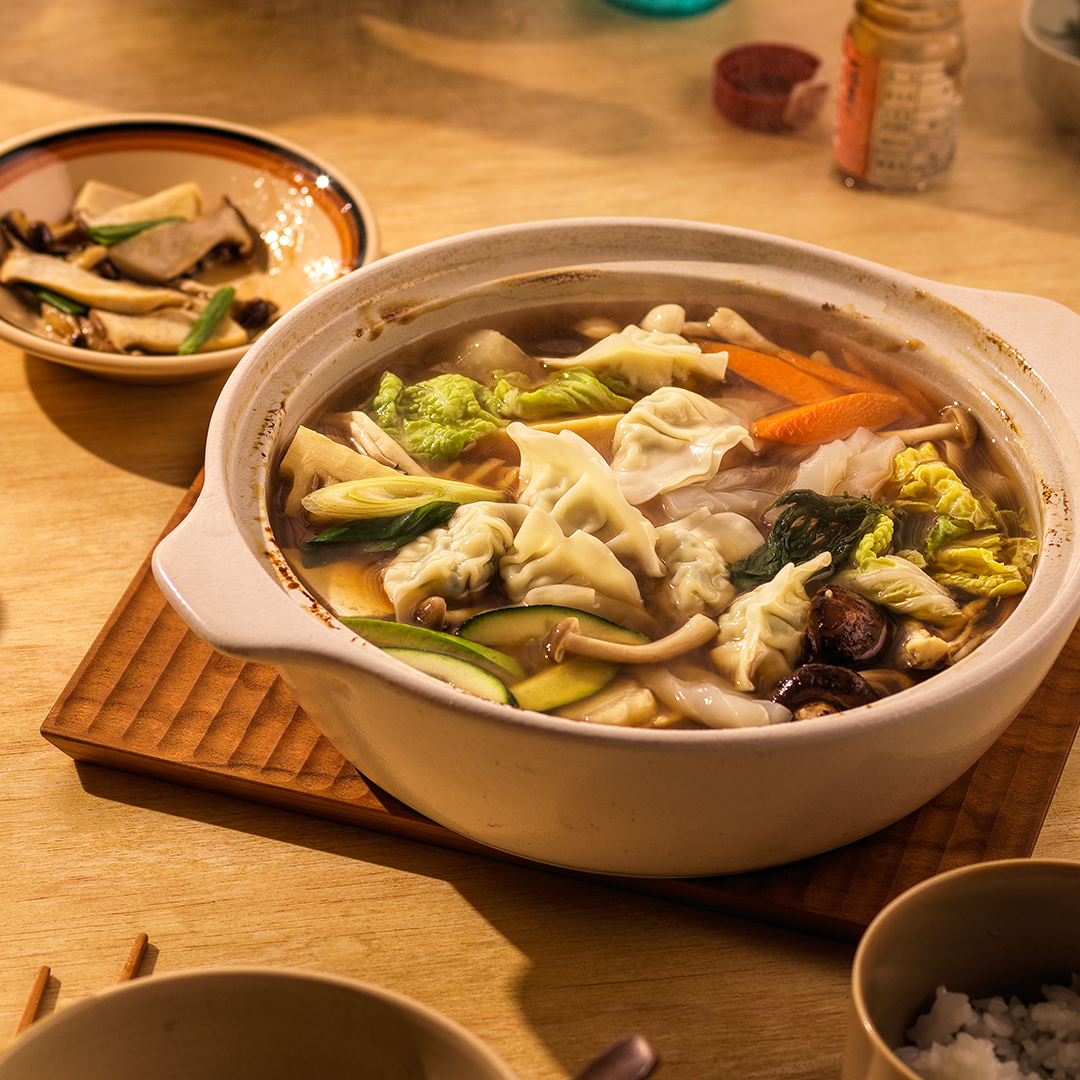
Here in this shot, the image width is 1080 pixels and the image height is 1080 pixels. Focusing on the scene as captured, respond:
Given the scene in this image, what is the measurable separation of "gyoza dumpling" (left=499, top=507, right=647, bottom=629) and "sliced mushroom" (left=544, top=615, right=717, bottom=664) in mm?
64

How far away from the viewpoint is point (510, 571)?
1603 millimetres

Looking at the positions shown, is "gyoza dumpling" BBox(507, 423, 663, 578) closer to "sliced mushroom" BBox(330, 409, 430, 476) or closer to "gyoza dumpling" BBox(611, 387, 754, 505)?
"gyoza dumpling" BBox(611, 387, 754, 505)

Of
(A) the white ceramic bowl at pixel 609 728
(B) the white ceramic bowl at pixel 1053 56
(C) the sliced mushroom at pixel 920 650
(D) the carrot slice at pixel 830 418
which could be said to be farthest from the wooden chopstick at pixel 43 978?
(B) the white ceramic bowl at pixel 1053 56

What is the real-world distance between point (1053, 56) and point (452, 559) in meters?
2.51

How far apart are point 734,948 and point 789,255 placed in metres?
1.12

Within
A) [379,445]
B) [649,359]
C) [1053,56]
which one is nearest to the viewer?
[379,445]

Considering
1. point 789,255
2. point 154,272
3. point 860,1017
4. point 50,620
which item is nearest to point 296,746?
point 50,620

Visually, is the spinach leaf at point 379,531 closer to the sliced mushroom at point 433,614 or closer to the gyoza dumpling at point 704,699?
the sliced mushroom at point 433,614

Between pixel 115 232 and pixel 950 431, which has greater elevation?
pixel 950 431

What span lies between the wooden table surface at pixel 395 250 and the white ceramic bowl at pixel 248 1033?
293mm

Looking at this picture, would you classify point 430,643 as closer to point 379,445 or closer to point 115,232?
point 379,445

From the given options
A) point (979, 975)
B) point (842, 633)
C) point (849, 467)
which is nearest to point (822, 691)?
point (842, 633)

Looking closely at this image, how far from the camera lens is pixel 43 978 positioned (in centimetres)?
140

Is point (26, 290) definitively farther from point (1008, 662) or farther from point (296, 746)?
point (1008, 662)
